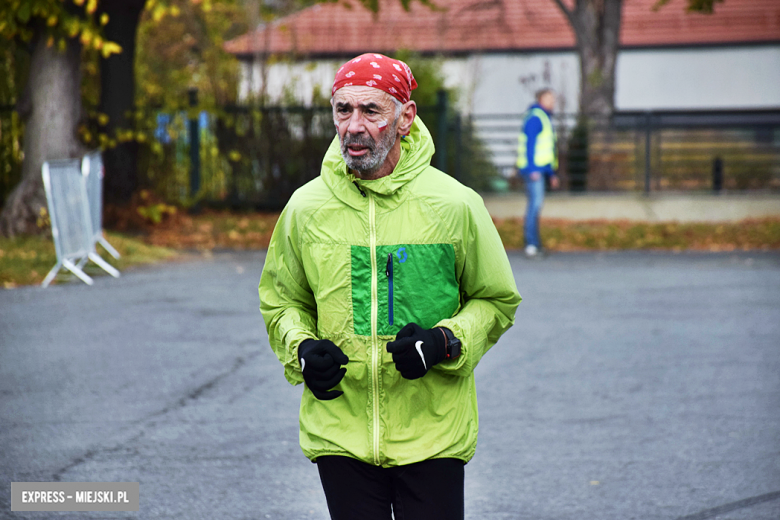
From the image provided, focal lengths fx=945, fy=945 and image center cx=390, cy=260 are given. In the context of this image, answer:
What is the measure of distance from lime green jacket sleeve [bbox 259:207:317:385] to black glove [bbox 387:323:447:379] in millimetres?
315

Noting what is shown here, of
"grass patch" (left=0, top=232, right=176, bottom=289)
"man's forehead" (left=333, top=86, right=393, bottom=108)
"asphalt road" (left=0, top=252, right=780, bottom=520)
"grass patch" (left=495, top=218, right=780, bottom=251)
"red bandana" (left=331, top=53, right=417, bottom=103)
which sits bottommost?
"grass patch" (left=495, top=218, right=780, bottom=251)

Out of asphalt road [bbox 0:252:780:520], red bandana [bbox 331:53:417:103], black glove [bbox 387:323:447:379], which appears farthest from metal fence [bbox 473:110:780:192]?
black glove [bbox 387:323:447:379]

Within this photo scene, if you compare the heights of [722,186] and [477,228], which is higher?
[477,228]

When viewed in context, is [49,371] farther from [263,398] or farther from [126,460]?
[126,460]

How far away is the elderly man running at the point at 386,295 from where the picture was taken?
256 centimetres

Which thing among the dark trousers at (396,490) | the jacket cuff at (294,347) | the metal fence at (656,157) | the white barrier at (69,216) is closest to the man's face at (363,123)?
the jacket cuff at (294,347)

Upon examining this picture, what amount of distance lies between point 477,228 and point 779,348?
18.1 feet

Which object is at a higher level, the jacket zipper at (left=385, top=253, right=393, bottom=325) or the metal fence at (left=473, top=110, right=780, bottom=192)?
the jacket zipper at (left=385, top=253, right=393, bottom=325)

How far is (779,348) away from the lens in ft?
24.1

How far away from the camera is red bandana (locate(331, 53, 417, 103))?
252 cm

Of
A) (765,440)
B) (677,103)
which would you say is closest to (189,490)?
(765,440)

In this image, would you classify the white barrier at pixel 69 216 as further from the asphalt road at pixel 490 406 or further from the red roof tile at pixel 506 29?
the red roof tile at pixel 506 29

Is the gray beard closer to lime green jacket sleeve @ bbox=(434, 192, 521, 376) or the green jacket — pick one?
the green jacket

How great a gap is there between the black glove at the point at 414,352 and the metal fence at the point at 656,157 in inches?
661
